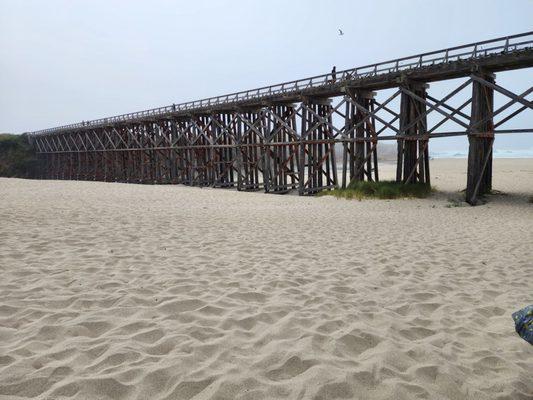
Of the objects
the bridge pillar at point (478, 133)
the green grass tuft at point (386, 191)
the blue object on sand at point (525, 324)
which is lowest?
the blue object on sand at point (525, 324)

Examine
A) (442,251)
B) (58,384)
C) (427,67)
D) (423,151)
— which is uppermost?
(427,67)

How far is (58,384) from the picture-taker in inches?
89.2

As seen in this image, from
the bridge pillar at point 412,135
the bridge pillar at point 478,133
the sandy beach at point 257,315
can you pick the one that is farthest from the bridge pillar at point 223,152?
the sandy beach at point 257,315

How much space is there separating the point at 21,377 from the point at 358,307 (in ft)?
9.65

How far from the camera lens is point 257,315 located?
11.3 ft

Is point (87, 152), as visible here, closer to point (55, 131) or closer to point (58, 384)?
point (55, 131)

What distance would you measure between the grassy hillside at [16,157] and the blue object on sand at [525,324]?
55090 mm

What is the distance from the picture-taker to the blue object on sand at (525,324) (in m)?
3.18

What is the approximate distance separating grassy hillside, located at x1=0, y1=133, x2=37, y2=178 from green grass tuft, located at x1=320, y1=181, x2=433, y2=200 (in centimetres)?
4752

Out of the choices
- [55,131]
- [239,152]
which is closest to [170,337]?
[239,152]

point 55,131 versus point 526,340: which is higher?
point 55,131

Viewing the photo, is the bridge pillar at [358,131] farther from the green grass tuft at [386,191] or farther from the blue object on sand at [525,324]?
the blue object on sand at [525,324]

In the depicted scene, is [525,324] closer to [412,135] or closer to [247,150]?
[412,135]

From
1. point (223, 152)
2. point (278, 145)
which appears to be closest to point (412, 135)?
point (278, 145)
